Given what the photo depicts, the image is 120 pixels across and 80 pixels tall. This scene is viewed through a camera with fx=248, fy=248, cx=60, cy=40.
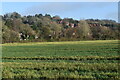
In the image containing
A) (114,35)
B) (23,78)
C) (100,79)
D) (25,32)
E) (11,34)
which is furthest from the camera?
(25,32)

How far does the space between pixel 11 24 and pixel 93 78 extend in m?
102

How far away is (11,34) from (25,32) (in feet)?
60.0

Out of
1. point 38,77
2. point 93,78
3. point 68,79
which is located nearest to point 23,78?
point 38,77

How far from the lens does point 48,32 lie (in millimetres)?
96000

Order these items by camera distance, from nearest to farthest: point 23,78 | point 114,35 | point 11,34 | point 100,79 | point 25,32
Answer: point 100,79 < point 23,78 < point 11,34 < point 114,35 < point 25,32

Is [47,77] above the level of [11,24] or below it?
below

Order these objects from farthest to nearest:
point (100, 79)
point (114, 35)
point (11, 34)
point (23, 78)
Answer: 1. point (114, 35)
2. point (11, 34)
3. point (23, 78)
4. point (100, 79)

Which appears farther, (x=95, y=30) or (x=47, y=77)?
(x=95, y=30)

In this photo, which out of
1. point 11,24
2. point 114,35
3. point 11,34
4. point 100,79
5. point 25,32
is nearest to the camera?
point 100,79

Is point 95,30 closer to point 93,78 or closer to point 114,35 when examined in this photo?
point 114,35

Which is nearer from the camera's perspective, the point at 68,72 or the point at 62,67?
the point at 68,72

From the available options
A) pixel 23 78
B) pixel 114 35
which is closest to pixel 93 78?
pixel 23 78

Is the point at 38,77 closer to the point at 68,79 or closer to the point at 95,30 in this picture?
the point at 68,79

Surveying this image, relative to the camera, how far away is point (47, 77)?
10016 millimetres
